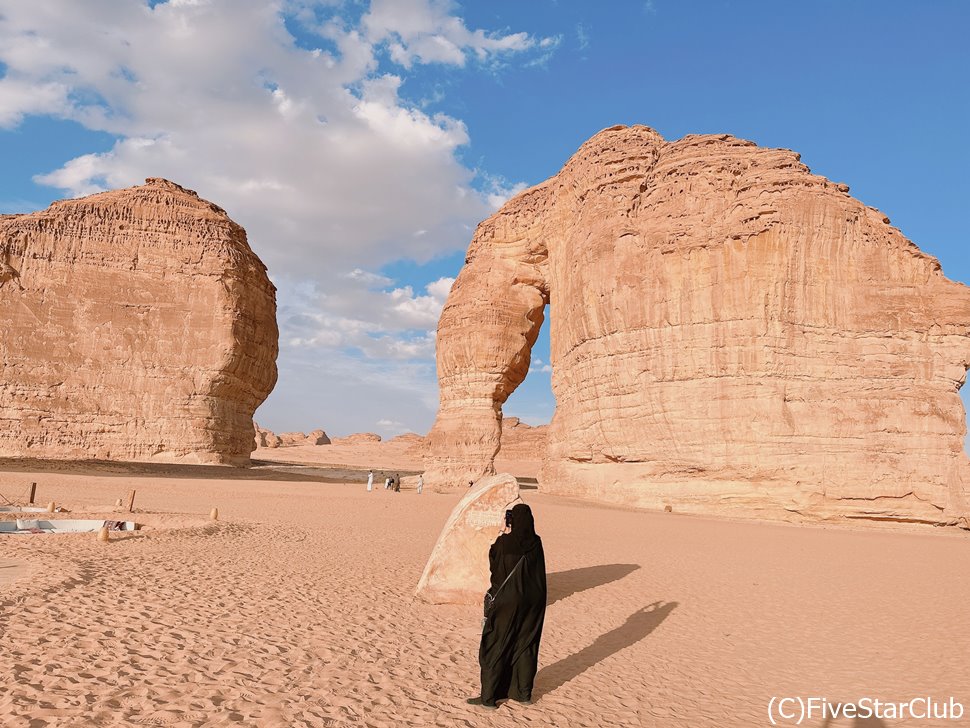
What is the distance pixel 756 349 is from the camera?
20.6 meters

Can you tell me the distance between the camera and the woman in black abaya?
194 inches

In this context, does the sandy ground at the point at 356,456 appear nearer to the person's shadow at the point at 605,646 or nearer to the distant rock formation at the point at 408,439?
the distant rock formation at the point at 408,439

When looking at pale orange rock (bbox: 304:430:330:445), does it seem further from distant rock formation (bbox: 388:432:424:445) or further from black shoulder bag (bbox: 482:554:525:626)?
black shoulder bag (bbox: 482:554:525:626)

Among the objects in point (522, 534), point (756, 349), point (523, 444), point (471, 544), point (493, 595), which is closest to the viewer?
point (493, 595)

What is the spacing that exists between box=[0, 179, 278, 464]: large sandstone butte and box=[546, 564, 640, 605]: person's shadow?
1138 inches

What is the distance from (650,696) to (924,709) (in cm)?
236

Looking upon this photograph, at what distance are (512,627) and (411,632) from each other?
224cm

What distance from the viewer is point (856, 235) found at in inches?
844

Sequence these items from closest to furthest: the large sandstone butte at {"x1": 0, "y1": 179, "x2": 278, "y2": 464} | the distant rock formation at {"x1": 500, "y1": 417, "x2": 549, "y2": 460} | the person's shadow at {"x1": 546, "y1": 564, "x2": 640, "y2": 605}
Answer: the person's shadow at {"x1": 546, "y1": 564, "x2": 640, "y2": 605} → the large sandstone butte at {"x1": 0, "y1": 179, "x2": 278, "y2": 464} → the distant rock formation at {"x1": 500, "y1": 417, "x2": 549, "y2": 460}

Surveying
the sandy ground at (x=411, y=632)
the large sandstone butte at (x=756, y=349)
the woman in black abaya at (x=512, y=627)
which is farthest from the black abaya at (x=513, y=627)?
the large sandstone butte at (x=756, y=349)

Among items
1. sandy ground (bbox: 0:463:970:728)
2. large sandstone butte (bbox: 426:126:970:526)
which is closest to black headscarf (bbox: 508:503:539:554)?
sandy ground (bbox: 0:463:970:728)

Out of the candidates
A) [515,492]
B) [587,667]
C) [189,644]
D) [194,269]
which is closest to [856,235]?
[515,492]

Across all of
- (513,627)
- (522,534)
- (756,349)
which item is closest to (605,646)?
(513,627)

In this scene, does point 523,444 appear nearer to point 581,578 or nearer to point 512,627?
point 581,578
